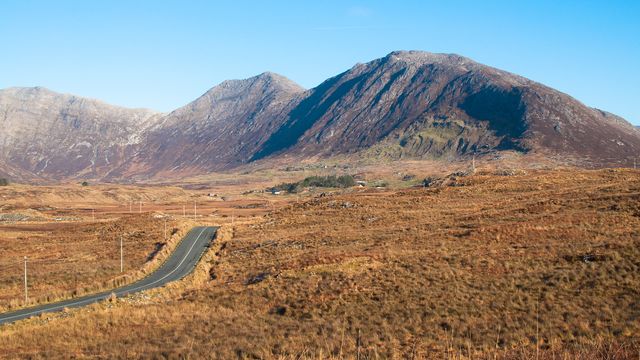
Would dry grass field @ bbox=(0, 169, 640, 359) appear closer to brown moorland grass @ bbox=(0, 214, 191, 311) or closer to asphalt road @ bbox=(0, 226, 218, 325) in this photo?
asphalt road @ bbox=(0, 226, 218, 325)

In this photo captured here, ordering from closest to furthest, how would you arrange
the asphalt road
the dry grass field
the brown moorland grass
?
the dry grass field
the asphalt road
the brown moorland grass

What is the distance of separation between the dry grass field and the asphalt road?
249 centimetres

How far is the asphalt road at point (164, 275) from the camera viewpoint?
35.9 m

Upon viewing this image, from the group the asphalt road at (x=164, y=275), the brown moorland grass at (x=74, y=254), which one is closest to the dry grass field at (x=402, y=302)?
the asphalt road at (x=164, y=275)

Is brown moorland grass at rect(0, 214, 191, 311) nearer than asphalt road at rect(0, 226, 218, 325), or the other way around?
asphalt road at rect(0, 226, 218, 325)

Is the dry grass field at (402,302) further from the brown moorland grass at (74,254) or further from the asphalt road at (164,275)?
the brown moorland grass at (74,254)

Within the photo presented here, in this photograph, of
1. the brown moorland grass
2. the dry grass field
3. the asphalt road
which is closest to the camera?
the dry grass field

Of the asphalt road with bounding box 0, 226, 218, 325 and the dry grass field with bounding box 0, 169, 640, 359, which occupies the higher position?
the dry grass field with bounding box 0, 169, 640, 359

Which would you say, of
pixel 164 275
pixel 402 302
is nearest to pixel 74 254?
pixel 164 275

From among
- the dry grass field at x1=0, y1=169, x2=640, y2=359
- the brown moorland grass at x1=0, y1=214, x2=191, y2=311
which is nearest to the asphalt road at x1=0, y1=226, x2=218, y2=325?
the brown moorland grass at x1=0, y1=214, x2=191, y2=311

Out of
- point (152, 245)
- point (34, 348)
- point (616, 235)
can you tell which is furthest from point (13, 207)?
point (616, 235)

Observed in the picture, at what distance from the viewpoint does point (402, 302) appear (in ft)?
99.9

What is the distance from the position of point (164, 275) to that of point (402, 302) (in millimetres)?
26802

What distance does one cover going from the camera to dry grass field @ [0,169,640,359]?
74.1 feet
